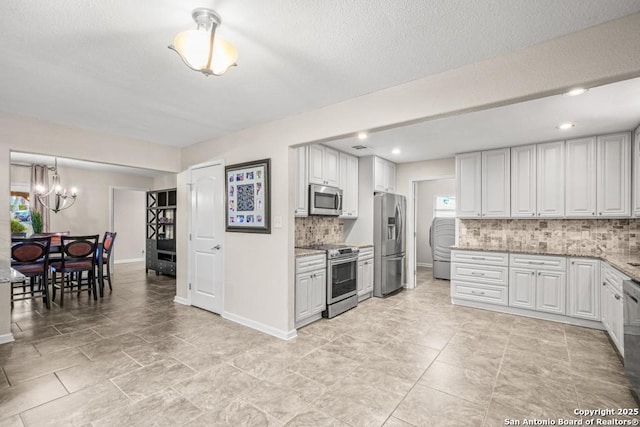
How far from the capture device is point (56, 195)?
6.77m

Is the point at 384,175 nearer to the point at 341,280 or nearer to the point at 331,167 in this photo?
the point at 331,167

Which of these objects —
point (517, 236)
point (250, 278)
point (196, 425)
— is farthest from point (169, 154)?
point (517, 236)

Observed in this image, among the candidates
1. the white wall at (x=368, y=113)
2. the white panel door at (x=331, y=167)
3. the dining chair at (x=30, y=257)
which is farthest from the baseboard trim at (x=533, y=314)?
the dining chair at (x=30, y=257)

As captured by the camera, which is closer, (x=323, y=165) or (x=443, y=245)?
(x=323, y=165)

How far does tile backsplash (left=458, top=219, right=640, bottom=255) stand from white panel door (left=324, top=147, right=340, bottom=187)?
7.70 ft

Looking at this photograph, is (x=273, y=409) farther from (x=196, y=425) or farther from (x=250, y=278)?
(x=250, y=278)

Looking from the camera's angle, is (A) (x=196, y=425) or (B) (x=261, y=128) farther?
(B) (x=261, y=128)

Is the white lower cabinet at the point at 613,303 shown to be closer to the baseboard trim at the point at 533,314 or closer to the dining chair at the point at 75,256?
the baseboard trim at the point at 533,314

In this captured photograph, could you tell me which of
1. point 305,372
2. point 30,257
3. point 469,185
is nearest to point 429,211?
point 469,185

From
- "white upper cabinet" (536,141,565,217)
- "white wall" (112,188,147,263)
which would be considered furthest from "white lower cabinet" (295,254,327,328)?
"white wall" (112,188,147,263)

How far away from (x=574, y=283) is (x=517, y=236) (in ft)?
3.46

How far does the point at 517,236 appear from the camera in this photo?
4.65 meters

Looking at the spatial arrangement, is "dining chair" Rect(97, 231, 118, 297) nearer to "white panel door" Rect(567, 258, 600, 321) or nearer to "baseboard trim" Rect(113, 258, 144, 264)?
"baseboard trim" Rect(113, 258, 144, 264)

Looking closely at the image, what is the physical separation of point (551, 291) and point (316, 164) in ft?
11.6
